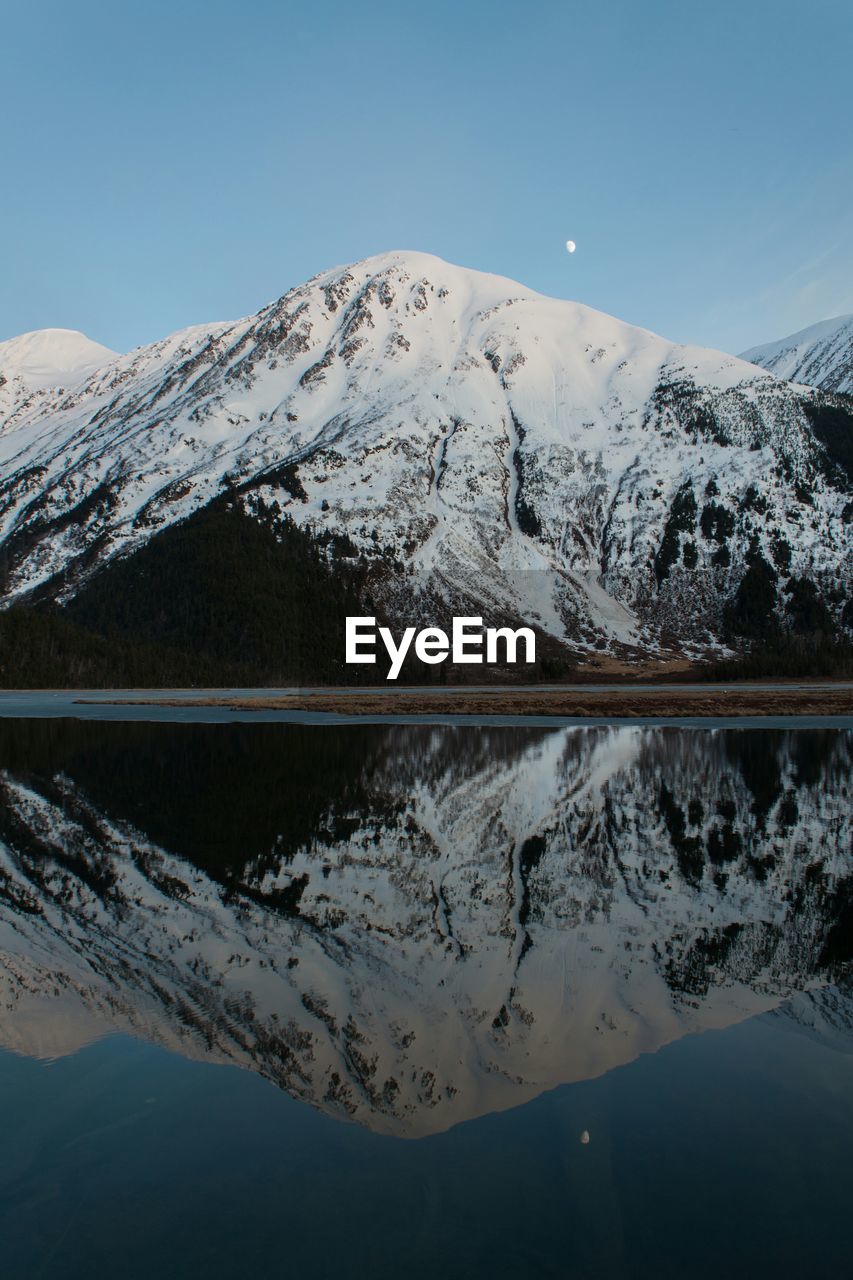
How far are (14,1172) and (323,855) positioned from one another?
484 inches

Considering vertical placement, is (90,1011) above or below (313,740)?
above

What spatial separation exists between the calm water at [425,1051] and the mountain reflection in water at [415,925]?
68 millimetres

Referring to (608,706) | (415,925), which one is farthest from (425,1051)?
(608,706)

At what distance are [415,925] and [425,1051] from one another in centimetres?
493

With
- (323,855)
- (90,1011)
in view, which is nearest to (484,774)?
(323,855)

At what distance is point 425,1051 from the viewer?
10.0m

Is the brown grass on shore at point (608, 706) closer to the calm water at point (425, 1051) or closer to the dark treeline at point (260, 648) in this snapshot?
the dark treeline at point (260, 648)

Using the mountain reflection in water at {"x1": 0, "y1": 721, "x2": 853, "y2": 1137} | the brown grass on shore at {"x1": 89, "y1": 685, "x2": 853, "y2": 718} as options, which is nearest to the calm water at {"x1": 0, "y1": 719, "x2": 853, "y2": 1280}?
the mountain reflection in water at {"x1": 0, "y1": 721, "x2": 853, "y2": 1137}

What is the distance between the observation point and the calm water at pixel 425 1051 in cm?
687

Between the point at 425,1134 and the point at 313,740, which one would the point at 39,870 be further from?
the point at 313,740

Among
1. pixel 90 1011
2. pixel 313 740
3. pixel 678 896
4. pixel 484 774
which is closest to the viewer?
pixel 90 1011

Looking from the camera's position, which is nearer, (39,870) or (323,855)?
(39,870)

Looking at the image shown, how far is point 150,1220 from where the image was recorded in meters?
7.04

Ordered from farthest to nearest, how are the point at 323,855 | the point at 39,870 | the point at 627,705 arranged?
the point at 627,705
the point at 323,855
the point at 39,870
